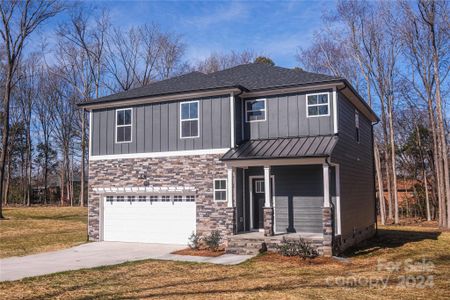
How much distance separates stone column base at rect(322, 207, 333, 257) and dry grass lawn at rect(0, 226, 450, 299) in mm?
413

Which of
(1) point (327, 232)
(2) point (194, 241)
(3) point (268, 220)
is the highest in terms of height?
A: (3) point (268, 220)

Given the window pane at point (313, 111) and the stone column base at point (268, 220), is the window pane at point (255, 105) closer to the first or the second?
the window pane at point (313, 111)

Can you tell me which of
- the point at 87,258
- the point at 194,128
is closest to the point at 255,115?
the point at 194,128

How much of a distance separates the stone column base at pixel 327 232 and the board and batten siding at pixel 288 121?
9.44ft

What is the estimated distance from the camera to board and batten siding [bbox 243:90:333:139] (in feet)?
46.1

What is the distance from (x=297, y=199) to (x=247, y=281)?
5452mm

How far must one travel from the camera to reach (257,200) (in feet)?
49.1

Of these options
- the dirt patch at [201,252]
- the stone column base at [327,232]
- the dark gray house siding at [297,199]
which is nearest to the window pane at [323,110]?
the dark gray house siding at [297,199]

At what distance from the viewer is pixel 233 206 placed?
555 inches

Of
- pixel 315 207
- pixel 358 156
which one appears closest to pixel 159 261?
pixel 315 207

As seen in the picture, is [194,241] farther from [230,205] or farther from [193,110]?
[193,110]

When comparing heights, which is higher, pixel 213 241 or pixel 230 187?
pixel 230 187

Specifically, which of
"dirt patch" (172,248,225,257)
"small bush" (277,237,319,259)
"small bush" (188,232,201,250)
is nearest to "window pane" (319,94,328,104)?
"small bush" (277,237,319,259)

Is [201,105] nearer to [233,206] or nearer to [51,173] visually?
[233,206]
